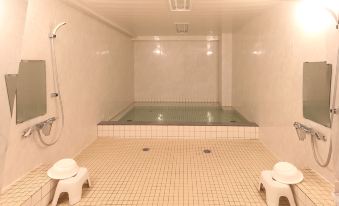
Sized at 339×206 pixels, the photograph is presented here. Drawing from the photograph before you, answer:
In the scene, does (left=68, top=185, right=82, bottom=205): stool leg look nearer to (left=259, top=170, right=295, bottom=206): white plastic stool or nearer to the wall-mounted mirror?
the wall-mounted mirror

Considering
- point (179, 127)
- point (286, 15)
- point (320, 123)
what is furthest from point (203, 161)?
point (286, 15)

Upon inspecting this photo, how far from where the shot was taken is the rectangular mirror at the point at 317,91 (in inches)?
76.3

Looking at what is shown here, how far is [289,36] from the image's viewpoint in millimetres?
2676

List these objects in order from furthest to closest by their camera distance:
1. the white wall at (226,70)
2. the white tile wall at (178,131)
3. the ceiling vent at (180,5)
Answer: the white wall at (226,70) → the white tile wall at (178,131) → the ceiling vent at (180,5)

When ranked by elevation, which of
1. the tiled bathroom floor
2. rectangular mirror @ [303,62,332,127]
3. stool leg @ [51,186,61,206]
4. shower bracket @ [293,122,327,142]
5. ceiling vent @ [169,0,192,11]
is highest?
ceiling vent @ [169,0,192,11]

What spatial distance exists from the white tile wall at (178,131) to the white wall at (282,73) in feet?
0.91

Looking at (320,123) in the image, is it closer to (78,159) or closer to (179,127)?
(179,127)

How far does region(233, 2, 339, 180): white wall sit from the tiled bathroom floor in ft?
1.19

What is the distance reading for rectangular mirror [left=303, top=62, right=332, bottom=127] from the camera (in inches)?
76.3

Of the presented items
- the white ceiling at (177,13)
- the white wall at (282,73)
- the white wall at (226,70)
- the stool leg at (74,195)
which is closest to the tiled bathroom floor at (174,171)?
the stool leg at (74,195)

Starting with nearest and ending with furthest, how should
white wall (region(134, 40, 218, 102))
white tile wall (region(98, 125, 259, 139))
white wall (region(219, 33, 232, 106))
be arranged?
white tile wall (region(98, 125, 259, 139)), white wall (region(219, 33, 232, 106)), white wall (region(134, 40, 218, 102))

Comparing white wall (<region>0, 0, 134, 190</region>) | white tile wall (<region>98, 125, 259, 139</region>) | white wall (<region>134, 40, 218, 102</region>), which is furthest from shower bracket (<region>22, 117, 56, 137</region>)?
white wall (<region>134, 40, 218, 102</region>)

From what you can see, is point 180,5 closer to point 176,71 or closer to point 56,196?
point 56,196

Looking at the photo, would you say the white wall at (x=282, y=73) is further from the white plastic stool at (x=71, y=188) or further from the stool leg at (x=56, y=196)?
the stool leg at (x=56, y=196)
